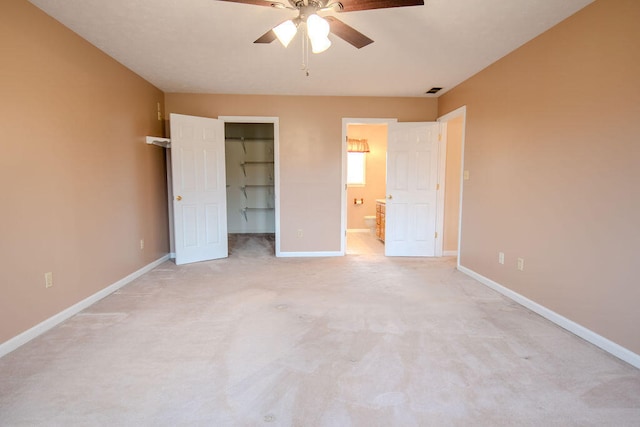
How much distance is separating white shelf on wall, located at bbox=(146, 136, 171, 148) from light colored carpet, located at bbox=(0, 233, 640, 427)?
1969 mm

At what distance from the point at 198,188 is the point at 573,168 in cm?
428

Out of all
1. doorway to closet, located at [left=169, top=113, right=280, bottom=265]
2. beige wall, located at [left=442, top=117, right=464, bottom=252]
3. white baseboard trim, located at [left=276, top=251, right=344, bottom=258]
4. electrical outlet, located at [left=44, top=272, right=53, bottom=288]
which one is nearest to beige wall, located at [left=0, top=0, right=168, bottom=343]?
electrical outlet, located at [left=44, top=272, right=53, bottom=288]

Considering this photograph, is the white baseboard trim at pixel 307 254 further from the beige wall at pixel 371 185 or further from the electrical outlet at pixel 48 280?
the electrical outlet at pixel 48 280

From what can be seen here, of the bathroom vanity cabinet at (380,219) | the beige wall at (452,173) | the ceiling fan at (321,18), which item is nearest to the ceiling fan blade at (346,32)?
the ceiling fan at (321,18)

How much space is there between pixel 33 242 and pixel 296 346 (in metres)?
2.13

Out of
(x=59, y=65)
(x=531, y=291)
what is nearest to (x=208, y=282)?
(x=59, y=65)

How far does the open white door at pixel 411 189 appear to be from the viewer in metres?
4.77

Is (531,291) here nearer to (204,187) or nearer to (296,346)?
(296,346)

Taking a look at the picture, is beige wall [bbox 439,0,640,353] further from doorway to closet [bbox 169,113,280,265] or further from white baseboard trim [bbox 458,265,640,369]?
doorway to closet [bbox 169,113,280,265]

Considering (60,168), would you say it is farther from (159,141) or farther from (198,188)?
(198,188)

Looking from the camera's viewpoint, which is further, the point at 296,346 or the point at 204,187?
the point at 204,187

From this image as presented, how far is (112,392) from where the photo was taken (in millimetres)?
1718

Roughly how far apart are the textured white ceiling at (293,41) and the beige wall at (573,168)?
292 mm

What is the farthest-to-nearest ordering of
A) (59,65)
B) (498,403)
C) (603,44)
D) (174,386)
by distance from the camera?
(59,65) < (603,44) < (174,386) < (498,403)
